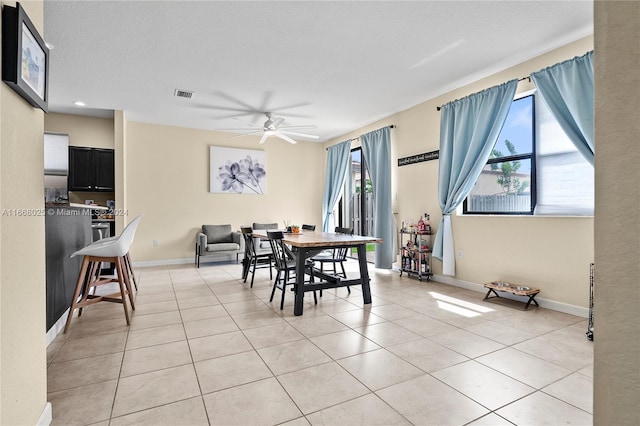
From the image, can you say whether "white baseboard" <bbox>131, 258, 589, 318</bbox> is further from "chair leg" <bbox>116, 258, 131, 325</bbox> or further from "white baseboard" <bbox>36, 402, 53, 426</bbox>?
"white baseboard" <bbox>36, 402, 53, 426</bbox>

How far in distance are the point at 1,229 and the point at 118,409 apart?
113 centimetres

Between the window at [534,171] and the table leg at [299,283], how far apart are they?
2.56m

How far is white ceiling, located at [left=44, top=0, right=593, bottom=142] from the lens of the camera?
2805mm

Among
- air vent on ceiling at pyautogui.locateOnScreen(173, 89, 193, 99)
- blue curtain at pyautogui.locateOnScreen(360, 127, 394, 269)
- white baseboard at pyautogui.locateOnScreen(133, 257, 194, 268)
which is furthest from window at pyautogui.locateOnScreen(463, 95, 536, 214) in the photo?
white baseboard at pyautogui.locateOnScreen(133, 257, 194, 268)

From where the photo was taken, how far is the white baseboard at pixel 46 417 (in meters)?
1.52

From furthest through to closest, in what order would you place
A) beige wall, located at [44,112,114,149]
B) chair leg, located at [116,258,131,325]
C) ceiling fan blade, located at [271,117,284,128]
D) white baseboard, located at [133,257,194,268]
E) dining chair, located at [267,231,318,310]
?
white baseboard, located at [133,257,194,268] < beige wall, located at [44,112,114,149] < ceiling fan blade, located at [271,117,284,128] < dining chair, located at [267,231,318,310] < chair leg, located at [116,258,131,325]

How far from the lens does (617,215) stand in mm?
789

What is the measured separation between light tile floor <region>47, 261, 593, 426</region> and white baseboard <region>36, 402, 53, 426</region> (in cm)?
4

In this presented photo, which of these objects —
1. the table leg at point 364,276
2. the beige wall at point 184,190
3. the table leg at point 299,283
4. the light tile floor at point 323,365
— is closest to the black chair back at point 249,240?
the light tile floor at point 323,365

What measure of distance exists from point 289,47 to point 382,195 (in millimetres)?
3076

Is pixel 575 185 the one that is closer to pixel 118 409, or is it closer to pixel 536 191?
pixel 536 191

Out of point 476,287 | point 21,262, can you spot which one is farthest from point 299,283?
point 476,287

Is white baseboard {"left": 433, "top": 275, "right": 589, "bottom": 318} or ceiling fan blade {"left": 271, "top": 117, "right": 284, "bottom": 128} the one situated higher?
ceiling fan blade {"left": 271, "top": 117, "right": 284, "bottom": 128}

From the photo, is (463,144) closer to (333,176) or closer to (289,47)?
(289,47)
